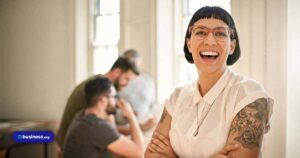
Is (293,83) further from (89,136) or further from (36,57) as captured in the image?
(36,57)

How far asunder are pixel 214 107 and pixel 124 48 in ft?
1.94

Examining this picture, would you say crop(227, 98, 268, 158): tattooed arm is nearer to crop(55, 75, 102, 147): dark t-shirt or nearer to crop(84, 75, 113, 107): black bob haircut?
crop(84, 75, 113, 107): black bob haircut

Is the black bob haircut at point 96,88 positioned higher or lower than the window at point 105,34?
lower

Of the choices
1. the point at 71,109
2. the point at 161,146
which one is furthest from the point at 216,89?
the point at 71,109

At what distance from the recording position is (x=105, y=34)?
1728 millimetres

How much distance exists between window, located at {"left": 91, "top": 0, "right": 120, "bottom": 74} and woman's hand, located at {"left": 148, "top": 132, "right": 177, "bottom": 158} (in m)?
0.50

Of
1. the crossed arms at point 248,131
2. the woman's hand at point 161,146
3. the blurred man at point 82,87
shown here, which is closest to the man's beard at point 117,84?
the blurred man at point 82,87

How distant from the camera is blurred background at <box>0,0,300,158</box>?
51.7 inches

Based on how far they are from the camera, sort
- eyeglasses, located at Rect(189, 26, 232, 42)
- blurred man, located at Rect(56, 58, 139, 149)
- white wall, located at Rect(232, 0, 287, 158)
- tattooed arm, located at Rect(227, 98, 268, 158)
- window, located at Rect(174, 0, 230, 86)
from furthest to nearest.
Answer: blurred man, located at Rect(56, 58, 139, 149) < window, located at Rect(174, 0, 230, 86) < white wall, located at Rect(232, 0, 287, 158) < eyeglasses, located at Rect(189, 26, 232, 42) < tattooed arm, located at Rect(227, 98, 268, 158)

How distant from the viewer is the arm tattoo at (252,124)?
3.49 ft

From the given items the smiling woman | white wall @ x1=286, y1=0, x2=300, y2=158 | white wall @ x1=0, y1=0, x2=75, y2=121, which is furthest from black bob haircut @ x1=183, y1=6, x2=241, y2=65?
white wall @ x1=0, y1=0, x2=75, y2=121

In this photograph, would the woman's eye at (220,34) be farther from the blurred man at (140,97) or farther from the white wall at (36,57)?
the white wall at (36,57)

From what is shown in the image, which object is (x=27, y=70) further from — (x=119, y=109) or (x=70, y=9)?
(x=119, y=109)

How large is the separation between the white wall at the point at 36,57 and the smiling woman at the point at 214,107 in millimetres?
686
